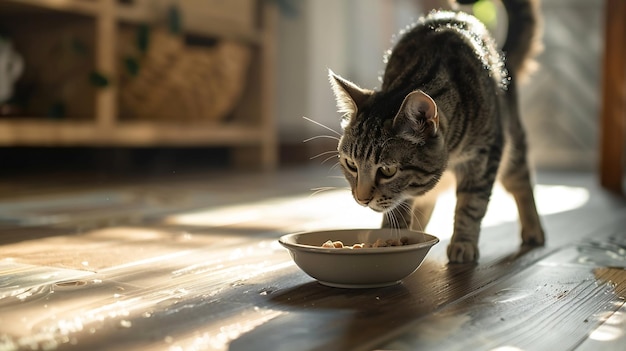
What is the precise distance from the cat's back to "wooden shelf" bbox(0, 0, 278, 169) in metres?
1.60

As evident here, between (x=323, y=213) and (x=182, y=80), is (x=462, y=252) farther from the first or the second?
(x=182, y=80)

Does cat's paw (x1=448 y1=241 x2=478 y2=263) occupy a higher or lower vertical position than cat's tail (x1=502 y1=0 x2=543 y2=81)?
lower

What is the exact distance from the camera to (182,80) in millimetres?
3320

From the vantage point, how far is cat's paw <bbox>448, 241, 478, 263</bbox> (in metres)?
1.47

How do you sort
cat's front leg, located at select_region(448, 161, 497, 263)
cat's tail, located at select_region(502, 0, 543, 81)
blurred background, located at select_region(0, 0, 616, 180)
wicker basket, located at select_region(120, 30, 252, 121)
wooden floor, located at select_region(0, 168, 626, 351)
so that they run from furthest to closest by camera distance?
wicker basket, located at select_region(120, 30, 252, 121) < blurred background, located at select_region(0, 0, 616, 180) < cat's tail, located at select_region(502, 0, 543, 81) < cat's front leg, located at select_region(448, 161, 497, 263) < wooden floor, located at select_region(0, 168, 626, 351)

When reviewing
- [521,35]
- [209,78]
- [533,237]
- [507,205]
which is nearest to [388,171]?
[533,237]

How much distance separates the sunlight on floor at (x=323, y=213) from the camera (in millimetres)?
1977

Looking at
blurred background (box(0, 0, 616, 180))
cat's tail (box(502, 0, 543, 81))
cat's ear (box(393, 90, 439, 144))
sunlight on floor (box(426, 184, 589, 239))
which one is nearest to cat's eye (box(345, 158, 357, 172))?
cat's ear (box(393, 90, 439, 144))

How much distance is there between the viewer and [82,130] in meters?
2.88

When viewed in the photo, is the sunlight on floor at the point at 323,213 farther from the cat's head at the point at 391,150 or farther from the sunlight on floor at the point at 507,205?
the cat's head at the point at 391,150

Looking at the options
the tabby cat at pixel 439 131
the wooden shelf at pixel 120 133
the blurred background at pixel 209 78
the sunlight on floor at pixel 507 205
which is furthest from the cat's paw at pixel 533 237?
the wooden shelf at pixel 120 133

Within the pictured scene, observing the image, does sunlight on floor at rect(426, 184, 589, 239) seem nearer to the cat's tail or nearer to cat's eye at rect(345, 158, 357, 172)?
the cat's tail

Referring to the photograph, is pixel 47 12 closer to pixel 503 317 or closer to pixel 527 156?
pixel 527 156

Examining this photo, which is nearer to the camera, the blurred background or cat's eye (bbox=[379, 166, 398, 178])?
cat's eye (bbox=[379, 166, 398, 178])
